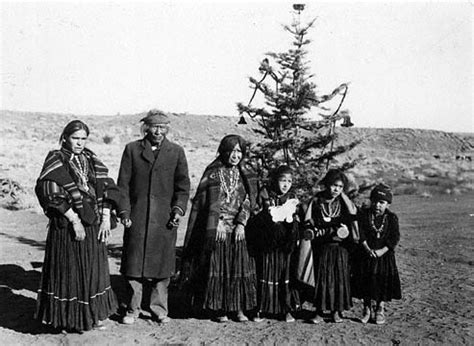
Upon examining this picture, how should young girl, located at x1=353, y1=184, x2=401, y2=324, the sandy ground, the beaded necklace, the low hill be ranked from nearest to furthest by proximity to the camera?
the beaded necklace, the sandy ground, young girl, located at x1=353, y1=184, x2=401, y2=324, the low hill

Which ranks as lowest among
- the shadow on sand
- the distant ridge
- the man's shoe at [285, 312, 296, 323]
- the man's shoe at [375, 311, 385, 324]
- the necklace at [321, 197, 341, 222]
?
the shadow on sand

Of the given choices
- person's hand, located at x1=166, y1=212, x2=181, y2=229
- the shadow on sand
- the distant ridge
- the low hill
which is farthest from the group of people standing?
the distant ridge

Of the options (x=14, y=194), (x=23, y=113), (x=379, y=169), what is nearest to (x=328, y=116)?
(x=14, y=194)

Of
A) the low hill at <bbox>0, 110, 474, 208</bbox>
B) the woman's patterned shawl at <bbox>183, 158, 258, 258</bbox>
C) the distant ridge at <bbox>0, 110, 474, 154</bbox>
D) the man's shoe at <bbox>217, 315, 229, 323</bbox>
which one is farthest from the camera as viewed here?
the distant ridge at <bbox>0, 110, 474, 154</bbox>

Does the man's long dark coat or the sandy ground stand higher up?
the man's long dark coat

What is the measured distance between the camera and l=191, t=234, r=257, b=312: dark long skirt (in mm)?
5547

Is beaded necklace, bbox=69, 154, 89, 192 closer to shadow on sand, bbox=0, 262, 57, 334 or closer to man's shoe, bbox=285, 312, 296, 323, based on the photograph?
shadow on sand, bbox=0, 262, 57, 334

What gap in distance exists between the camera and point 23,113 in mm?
56656

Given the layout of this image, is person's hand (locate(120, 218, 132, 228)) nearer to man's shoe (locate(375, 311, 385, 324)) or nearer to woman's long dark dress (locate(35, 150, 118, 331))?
woman's long dark dress (locate(35, 150, 118, 331))

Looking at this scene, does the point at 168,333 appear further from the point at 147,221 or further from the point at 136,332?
the point at 147,221

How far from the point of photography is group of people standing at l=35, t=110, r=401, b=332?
5535 millimetres

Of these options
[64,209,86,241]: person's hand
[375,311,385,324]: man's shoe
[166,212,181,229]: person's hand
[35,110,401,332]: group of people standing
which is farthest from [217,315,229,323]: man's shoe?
[64,209,86,241]: person's hand

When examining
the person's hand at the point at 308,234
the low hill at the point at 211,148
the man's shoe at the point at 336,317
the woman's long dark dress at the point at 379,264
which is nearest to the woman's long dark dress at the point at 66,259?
the person's hand at the point at 308,234

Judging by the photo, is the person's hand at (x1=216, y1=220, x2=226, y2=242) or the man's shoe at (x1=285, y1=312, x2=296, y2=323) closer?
the person's hand at (x1=216, y1=220, x2=226, y2=242)
